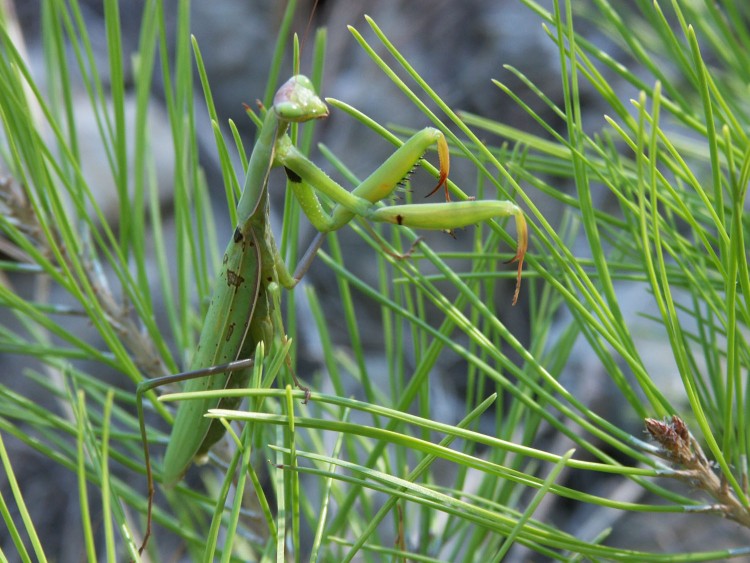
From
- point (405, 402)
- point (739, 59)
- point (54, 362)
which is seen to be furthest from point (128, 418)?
point (739, 59)

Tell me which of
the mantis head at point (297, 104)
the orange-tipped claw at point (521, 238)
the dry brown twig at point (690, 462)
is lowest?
the dry brown twig at point (690, 462)

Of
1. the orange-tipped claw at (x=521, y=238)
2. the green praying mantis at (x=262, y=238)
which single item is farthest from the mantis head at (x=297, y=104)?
the orange-tipped claw at (x=521, y=238)

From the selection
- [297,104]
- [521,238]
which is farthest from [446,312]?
[297,104]

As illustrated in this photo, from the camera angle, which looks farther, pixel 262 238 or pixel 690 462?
pixel 262 238

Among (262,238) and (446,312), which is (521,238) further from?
(262,238)

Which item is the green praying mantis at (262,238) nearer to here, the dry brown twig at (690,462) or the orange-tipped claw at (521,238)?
the orange-tipped claw at (521,238)

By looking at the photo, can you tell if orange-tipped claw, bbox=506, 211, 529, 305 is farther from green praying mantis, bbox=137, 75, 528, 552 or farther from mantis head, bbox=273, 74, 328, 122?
mantis head, bbox=273, 74, 328, 122

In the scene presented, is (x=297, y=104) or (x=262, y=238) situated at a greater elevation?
(x=297, y=104)

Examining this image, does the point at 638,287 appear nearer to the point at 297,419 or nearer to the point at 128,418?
the point at 128,418
